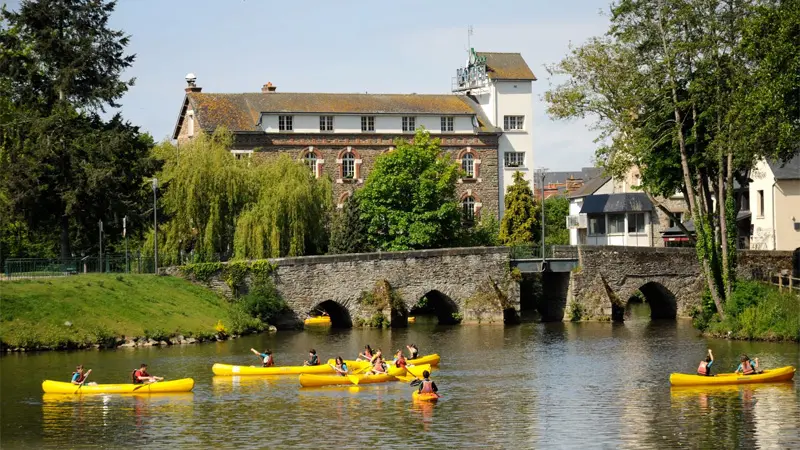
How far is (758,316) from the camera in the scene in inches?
2073

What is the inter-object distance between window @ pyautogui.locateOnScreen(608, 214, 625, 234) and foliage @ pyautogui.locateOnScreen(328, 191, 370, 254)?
16.9m

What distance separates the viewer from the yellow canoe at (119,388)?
3919cm

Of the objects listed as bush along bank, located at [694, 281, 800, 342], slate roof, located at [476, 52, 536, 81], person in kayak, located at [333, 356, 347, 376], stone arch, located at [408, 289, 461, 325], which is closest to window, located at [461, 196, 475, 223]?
slate roof, located at [476, 52, 536, 81]

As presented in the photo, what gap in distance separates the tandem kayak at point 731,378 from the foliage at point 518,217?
133ft

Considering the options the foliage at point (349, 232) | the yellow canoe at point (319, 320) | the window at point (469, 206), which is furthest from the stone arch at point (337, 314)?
the window at point (469, 206)

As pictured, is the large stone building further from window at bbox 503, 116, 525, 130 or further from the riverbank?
the riverbank

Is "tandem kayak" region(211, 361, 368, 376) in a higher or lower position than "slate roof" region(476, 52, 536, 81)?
lower

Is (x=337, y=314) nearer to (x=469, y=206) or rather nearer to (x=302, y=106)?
(x=302, y=106)

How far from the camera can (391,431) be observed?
32.5 metres

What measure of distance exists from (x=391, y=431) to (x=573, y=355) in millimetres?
18373

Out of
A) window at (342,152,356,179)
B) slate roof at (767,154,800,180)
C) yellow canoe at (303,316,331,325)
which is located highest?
window at (342,152,356,179)

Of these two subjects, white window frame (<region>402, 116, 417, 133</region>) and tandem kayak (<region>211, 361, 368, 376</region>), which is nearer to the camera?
tandem kayak (<region>211, 361, 368, 376</region>)

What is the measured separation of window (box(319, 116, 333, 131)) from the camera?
8106 cm

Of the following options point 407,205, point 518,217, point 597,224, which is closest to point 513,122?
point 518,217
